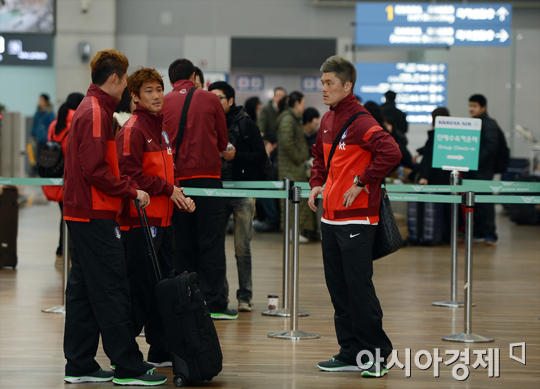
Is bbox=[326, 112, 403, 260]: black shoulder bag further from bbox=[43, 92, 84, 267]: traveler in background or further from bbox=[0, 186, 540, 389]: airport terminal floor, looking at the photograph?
bbox=[43, 92, 84, 267]: traveler in background

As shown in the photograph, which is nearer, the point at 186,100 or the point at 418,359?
the point at 418,359

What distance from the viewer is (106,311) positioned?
391 cm

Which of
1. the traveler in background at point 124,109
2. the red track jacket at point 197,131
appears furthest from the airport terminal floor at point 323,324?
the traveler in background at point 124,109

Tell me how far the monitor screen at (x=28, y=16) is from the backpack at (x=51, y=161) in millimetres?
10073

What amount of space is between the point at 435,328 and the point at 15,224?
15.0 feet

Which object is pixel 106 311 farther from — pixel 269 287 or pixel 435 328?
pixel 269 287

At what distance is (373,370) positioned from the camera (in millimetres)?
4246

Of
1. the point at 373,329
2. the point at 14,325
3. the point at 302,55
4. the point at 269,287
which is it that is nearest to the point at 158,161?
the point at 373,329

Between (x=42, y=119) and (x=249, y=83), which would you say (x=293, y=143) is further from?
(x=42, y=119)

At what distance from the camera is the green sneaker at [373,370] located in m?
4.23

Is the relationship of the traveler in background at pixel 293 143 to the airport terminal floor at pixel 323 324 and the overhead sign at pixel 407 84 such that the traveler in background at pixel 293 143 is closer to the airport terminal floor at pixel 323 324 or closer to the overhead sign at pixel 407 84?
the airport terminal floor at pixel 323 324

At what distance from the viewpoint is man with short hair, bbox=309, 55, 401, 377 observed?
4.15 metres

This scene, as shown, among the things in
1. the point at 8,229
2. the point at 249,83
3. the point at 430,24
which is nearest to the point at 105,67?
the point at 8,229

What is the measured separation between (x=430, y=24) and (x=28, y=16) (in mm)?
9053
